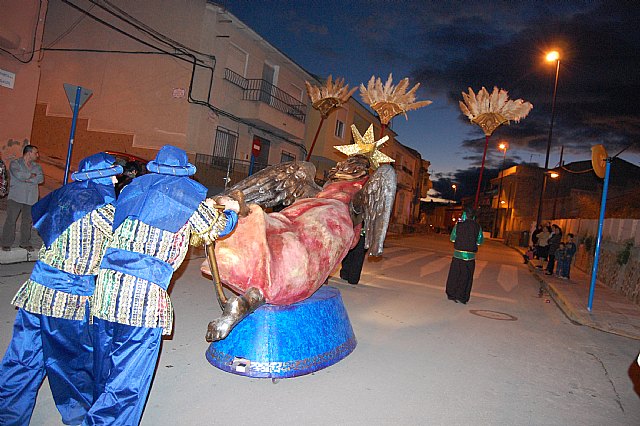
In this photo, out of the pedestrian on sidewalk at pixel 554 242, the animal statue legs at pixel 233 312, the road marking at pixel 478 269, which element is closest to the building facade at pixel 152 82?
the road marking at pixel 478 269

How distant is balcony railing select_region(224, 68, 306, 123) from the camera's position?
18469mm

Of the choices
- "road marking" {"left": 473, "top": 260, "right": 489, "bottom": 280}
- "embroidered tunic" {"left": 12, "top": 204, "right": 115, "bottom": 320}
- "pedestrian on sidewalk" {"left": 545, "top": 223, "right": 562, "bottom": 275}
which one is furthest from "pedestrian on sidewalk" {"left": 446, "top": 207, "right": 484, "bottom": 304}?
"embroidered tunic" {"left": 12, "top": 204, "right": 115, "bottom": 320}

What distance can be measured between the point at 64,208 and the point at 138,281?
68cm

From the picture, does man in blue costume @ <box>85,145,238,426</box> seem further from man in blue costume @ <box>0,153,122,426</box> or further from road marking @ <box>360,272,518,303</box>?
road marking @ <box>360,272,518,303</box>

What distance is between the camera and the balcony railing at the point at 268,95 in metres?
18.5

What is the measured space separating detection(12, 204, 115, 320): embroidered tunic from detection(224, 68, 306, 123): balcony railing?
15827 millimetres

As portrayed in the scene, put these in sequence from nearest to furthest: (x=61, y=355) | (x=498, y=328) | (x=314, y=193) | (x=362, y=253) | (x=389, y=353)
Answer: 1. (x=61, y=355)
2. (x=314, y=193)
3. (x=389, y=353)
4. (x=498, y=328)
5. (x=362, y=253)

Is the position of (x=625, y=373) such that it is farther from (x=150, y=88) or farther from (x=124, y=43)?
(x=124, y=43)

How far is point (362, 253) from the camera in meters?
9.27

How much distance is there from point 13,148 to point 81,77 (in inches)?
306

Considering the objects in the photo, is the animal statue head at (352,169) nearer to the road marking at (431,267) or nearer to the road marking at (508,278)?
the road marking at (508,278)

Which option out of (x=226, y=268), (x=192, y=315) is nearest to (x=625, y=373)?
(x=226, y=268)

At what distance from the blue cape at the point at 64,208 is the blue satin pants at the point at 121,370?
2.01 feet

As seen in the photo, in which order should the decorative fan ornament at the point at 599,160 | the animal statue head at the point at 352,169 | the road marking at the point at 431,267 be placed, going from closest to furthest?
the animal statue head at the point at 352,169, the decorative fan ornament at the point at 599,160, the road marking at the point at 431,267
